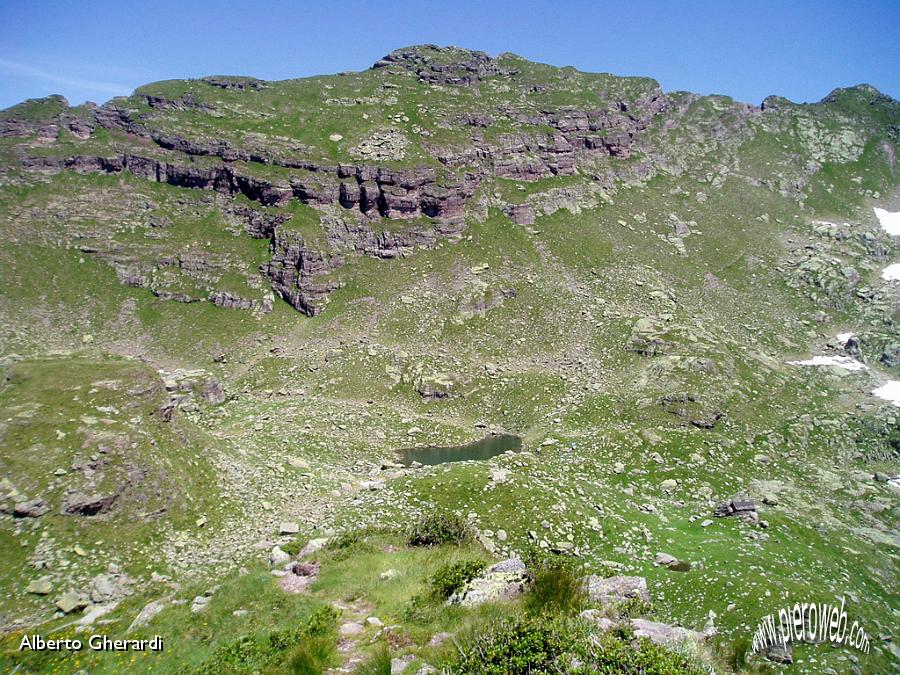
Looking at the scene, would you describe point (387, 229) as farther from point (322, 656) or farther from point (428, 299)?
point (322, 656)

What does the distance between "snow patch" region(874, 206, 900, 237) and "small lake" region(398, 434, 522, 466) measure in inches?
3470

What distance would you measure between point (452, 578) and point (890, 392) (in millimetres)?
62664

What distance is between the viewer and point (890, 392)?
55.1m

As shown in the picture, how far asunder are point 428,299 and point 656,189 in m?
55.9

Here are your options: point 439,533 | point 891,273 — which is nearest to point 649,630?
point 439,533

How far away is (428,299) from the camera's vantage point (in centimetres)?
6756

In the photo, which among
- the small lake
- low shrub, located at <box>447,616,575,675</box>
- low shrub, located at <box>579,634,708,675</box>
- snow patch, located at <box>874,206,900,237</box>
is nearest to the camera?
low shrub, located at <box>579,634,708,675</box>

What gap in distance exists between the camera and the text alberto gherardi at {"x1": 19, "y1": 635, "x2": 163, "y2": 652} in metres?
17.0

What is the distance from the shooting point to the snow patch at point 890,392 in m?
53.7

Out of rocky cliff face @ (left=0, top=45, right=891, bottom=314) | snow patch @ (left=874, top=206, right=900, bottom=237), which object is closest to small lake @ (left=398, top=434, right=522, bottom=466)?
Answer: rocky cliff face @ (left=0, top=45, right=891, bottom=314)

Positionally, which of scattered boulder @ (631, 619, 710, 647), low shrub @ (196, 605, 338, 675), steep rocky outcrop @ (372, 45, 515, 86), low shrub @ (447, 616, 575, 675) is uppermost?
steep rocky outcrop @ (372, 45, 515, 86)

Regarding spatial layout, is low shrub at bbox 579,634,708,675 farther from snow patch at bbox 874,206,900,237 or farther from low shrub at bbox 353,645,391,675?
snow patch at bbox 874,206,900,237

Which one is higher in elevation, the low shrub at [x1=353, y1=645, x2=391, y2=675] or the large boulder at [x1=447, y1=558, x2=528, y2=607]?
the low shrub at [x1=353, y1=645, x2=391, y2=675]

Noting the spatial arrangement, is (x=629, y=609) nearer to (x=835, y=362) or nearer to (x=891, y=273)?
(x=835, y=362)
